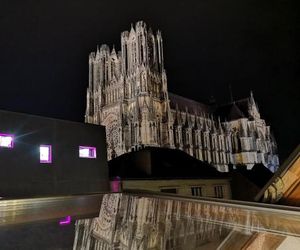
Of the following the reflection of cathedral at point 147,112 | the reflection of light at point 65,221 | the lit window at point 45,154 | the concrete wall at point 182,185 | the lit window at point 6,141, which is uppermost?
the reflection of cathedral at point 147,112

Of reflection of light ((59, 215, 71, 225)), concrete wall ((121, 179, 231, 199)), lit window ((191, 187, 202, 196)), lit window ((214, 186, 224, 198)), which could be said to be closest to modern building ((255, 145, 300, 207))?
reflection of light ((59, 215, 71, 225))

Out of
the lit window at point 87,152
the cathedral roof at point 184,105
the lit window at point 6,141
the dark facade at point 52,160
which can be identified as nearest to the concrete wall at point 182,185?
the dark facade at point 52,160

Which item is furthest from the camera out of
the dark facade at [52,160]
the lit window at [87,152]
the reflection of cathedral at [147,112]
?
the reflection of cathedral at [147,112]

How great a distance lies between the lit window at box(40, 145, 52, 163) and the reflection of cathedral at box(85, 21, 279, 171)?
27.8m

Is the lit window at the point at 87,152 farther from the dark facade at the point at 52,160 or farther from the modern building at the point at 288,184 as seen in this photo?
the modern building at the point at 288,184

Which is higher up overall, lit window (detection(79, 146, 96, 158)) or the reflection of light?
lit window (detection(79, 146, 96, 158))

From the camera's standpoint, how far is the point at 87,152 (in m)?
13.0

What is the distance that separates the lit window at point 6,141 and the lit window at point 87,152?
3.23 m

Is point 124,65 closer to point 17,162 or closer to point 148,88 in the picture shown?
point 148,88

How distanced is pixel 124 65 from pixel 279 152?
49.3 meters

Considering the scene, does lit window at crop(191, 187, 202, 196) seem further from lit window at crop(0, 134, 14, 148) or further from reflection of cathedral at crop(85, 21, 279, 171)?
reflection of cathedral at crop(85, 21, 279, 171)

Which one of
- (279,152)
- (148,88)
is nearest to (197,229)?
(148,88)

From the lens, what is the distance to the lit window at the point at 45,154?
37.1 ft

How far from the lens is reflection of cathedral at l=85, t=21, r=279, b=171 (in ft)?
139
